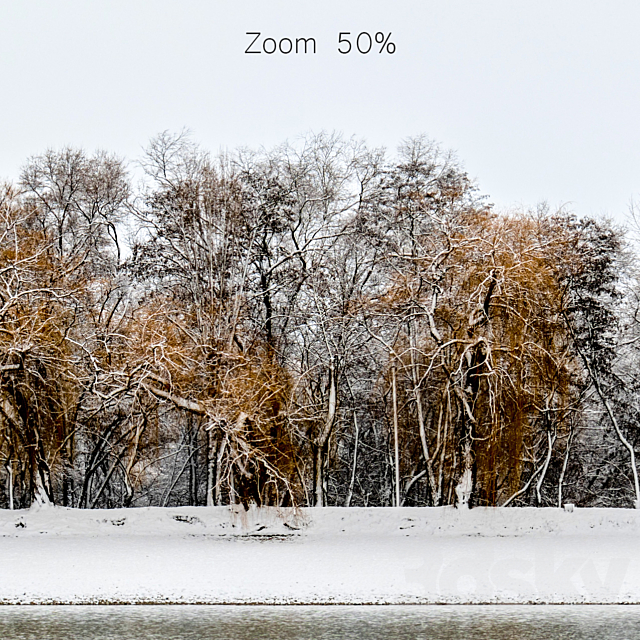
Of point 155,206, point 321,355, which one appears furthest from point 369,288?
point 155,206

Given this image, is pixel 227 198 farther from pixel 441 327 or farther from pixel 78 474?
pixel 78 474

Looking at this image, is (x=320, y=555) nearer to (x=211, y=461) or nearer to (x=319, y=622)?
(x=319, y=622)

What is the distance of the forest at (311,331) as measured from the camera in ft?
72.8

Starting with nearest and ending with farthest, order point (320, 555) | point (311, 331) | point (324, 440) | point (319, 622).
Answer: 1. point (319, 622)
2. point (320, 555)
3. point (324, 440)
4. point (311, 331)

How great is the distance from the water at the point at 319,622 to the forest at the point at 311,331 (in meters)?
8.09

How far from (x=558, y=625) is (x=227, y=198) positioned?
1769 cm

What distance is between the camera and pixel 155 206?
2739cm

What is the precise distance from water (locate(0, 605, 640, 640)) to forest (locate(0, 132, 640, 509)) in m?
8.09

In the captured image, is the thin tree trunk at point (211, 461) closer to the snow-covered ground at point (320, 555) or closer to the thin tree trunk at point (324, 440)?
the snow-covered ground at point (320, 555)

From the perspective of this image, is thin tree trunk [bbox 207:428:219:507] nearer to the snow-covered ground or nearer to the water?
the snow-covered ground

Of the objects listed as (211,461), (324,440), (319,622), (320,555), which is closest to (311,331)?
(324,440)

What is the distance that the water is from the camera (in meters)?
10.5

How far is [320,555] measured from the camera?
1814 centimetres

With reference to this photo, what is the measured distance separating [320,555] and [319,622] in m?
6.67
